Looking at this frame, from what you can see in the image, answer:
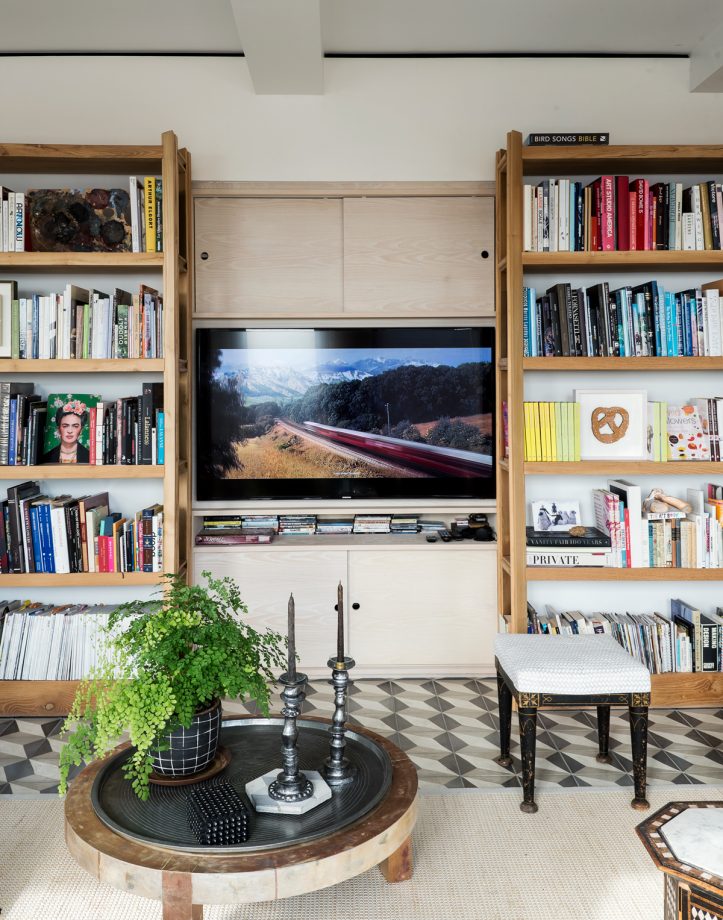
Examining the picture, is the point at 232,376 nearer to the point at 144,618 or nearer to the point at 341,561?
the point at 341,561

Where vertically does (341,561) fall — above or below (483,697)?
above

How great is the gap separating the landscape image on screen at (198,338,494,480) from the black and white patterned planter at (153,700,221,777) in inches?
71.8

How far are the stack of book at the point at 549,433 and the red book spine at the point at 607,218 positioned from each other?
2.24 feet

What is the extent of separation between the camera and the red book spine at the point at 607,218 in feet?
10.5

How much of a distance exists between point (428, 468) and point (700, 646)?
54.6 inches

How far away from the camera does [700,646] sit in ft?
10.8

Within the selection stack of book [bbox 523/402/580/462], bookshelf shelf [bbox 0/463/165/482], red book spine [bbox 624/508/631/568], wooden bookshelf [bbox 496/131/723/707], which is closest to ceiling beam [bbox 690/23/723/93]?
wooden bookshelf [bbox 496/131/723/707]

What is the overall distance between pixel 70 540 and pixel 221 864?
6.40 ft

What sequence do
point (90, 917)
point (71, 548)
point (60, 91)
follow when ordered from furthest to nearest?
point (60, 91)
point (71, 548)
point (90, 917)

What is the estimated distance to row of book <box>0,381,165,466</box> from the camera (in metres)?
3.23

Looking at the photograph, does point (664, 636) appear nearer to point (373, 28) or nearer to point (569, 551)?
point (569, 551)

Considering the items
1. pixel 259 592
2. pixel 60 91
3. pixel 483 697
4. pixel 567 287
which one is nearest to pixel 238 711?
pixel 259 592

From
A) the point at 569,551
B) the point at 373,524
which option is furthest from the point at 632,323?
the point at 373,524

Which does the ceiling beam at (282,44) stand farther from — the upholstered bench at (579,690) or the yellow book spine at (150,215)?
the upholstered bench at (579,690)
